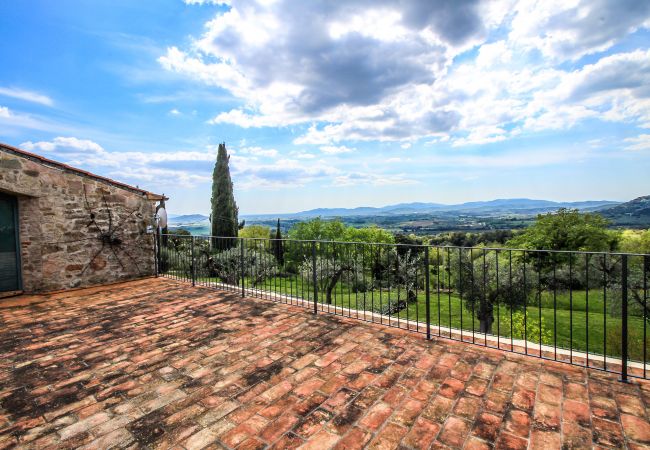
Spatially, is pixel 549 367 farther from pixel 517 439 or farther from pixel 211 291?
pixel 211 291

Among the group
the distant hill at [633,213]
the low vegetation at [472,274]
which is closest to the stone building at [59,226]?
the low vegetation at [472,274]

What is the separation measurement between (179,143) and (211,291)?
513 inches

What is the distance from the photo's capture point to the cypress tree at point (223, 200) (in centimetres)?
2481

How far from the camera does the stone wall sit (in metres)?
6.14

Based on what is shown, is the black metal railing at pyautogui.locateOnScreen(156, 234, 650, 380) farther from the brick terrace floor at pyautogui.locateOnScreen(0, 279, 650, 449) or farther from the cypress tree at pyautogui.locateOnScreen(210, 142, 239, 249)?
the cypress tree at pyautogui.locateOnScreen(210, 142, 239, 249)

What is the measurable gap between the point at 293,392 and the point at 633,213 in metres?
61.5

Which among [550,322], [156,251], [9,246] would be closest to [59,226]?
[9,246]

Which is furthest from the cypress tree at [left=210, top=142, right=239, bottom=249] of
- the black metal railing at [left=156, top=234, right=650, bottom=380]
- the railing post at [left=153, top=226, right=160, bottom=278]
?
the railing post at [left=153, top=226, right=160, bottom=278]

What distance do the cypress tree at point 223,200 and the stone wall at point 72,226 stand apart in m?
17.2

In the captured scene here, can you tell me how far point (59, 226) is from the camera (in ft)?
21.2

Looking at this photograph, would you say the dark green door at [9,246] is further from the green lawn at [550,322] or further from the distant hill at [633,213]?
the distant hill at [633,213]

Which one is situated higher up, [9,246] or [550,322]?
[9,246]

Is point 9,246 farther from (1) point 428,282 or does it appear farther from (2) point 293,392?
(1) point 428,282

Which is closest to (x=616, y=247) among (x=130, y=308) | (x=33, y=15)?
(x=130, y=308)
